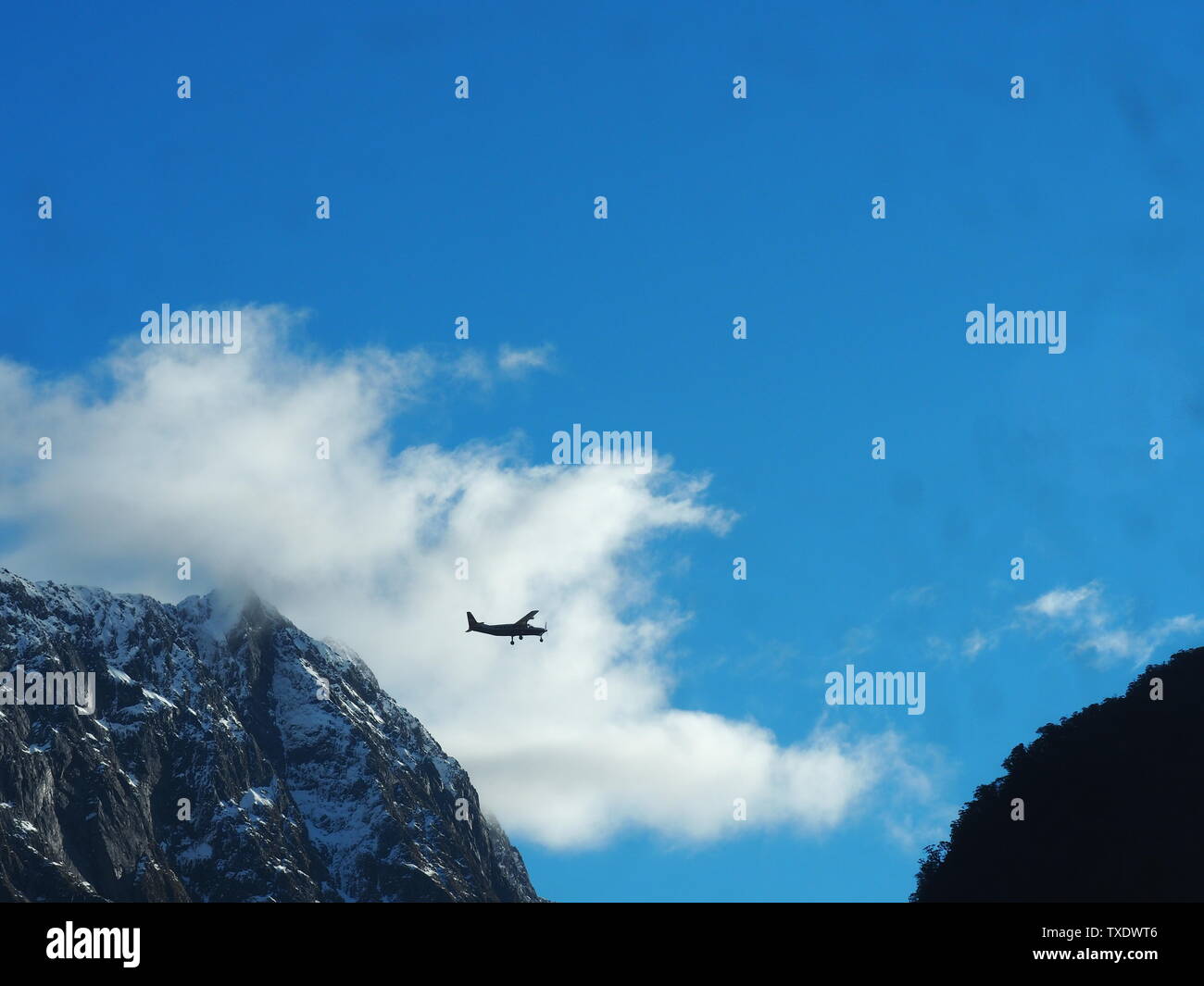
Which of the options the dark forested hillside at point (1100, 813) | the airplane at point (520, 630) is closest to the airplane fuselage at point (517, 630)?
the airplane at point (520, 630)

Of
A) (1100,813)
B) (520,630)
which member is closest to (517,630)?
(520,630)

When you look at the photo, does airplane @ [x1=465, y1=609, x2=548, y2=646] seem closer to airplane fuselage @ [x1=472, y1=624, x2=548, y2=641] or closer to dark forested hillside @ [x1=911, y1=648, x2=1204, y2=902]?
airplane fuselage @ [x1=472, y1=624, x2=548, y2=641]

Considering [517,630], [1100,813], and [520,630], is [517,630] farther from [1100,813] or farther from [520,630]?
[1100,813]

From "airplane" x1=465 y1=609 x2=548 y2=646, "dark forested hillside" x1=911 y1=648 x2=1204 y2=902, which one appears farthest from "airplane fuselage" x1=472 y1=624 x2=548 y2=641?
"dark forested hillside" x1=911 y1=648 x2=1204 y2=902

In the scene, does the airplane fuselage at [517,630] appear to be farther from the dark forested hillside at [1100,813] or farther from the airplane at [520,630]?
the dark forested hillside at [1100,813]

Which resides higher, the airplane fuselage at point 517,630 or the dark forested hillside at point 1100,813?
the airplane fuselage at point 517,630

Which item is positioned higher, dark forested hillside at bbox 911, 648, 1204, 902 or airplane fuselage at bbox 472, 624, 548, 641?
airplane fuselage at bbox 472, 624, 548, 641
